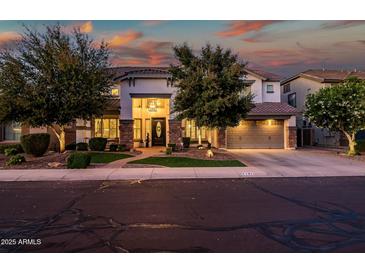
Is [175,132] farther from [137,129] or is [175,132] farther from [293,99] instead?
[293,99]

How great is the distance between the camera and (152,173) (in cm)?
1386

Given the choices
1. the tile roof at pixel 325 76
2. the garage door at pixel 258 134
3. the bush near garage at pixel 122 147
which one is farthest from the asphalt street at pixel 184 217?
the tile roof at pixel 325 76

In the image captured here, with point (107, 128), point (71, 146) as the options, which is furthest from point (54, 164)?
point (107, 128)

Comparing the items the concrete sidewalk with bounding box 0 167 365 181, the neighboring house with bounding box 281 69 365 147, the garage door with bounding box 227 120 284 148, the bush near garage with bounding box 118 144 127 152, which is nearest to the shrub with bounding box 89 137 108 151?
the bush near garage with bounding box 118 144 127 152

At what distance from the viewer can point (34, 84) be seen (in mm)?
16062

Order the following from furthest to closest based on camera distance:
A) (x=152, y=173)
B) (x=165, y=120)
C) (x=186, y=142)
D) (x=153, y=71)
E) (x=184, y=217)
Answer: (x=165, y=120)
(x=186, y=142)
(x=153, y=71)
(x=152, y=173)
(x=184, y=217)

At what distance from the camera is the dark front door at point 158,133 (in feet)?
91.9

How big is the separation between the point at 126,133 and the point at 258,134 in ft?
39.2

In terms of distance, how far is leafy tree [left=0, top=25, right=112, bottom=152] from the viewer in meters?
15.8

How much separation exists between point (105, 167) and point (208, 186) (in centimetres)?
678

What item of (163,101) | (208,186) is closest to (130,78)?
(163,101)

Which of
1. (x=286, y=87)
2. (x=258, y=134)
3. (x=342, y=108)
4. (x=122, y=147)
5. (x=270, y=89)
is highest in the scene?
(x=286, y=87)

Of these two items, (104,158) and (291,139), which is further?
(291,139)

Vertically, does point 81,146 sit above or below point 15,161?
above
